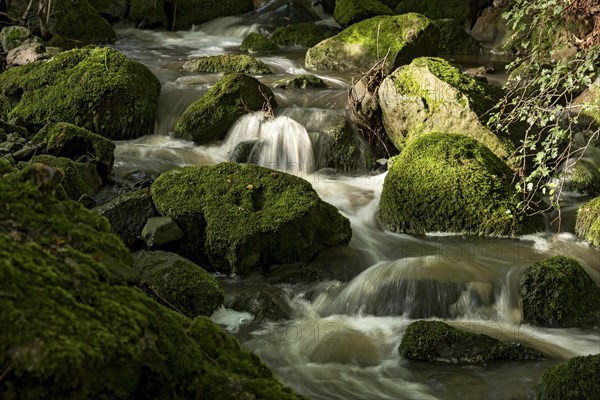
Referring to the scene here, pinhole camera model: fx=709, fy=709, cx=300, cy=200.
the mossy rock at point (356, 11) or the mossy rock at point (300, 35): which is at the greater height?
the mossy rock at point (356, 11)

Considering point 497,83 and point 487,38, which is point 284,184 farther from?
point 487,38

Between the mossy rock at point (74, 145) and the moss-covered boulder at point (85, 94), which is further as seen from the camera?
the moss-covered boulder at point (85, 94)

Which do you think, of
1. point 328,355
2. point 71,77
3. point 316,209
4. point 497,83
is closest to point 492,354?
point 328,355

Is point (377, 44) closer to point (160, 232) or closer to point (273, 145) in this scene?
point (273, 145)

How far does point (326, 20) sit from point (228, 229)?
15178 mm

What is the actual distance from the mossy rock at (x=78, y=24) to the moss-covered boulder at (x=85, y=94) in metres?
5.29

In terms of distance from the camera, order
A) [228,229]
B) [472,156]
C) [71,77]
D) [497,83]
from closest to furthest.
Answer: [228,229] < [472,156] < [71,77] < [497,83]

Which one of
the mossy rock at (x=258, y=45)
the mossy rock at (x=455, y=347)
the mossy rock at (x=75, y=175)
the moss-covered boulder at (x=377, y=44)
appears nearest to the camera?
the mossy rock at (x=455, y=347)

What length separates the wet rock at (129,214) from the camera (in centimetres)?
686

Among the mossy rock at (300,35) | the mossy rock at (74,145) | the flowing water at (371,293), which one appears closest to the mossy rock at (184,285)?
the flowing water at (371,293)

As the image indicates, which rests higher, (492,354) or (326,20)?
(326,20)

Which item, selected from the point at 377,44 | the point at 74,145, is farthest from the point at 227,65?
the point at 74,145

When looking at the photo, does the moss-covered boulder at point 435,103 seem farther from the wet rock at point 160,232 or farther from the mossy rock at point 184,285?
the mossy rock at point 184,285

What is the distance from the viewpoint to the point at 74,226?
9.46 ft
